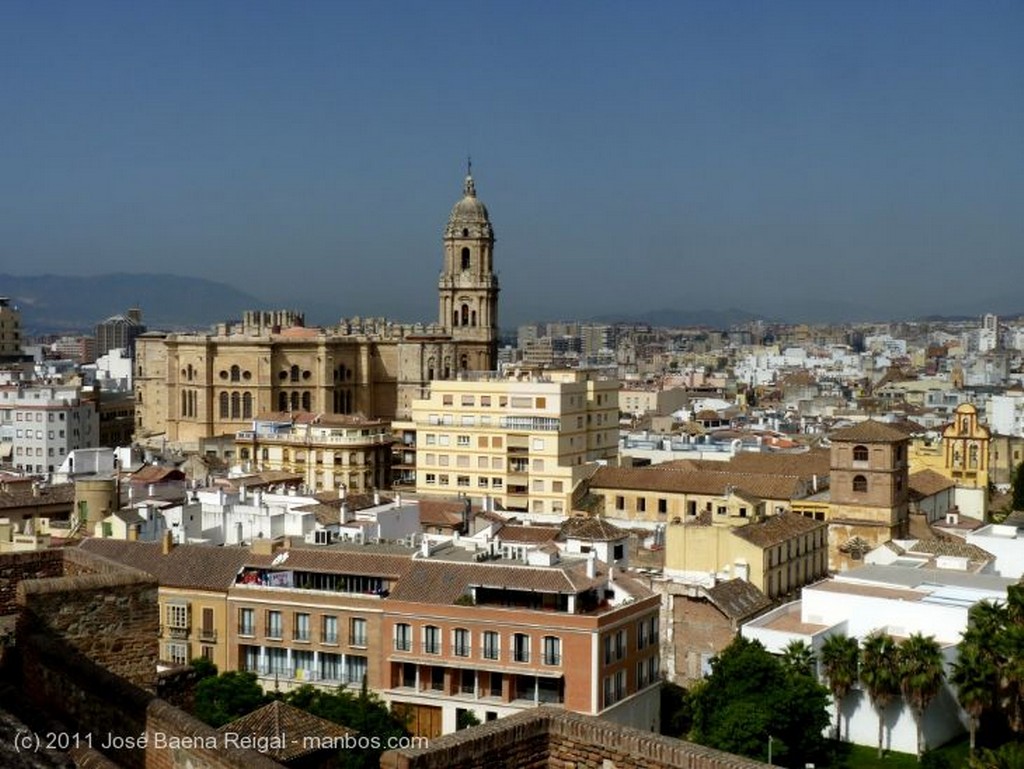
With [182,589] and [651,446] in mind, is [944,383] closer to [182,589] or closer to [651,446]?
[651,446]

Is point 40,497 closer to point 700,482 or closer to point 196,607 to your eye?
point 196,607

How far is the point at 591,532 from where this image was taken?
3722 centimetres

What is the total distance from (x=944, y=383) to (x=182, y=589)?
115 metres

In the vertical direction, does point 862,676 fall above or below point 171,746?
below

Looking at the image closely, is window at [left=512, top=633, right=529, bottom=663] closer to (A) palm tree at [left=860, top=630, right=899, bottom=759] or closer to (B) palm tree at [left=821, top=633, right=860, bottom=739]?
(B) palm tree at [left=821, top=633, right=860, bottom=739]

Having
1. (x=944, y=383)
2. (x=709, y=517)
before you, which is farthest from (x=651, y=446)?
(x=944, y=383)

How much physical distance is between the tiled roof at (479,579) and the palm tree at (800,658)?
4333 millimetres

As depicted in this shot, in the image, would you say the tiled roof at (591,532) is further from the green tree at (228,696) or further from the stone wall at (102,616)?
the stone wall at (102,616)

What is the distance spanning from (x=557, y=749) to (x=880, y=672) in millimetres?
22629

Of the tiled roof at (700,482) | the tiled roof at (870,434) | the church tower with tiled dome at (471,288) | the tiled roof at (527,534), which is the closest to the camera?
the tiled roof at (527,534)

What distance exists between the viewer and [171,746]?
714 centimetres

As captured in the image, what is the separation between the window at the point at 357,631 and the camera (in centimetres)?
3005

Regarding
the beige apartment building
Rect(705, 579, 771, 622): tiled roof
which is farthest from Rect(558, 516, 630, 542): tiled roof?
the beige apartment building

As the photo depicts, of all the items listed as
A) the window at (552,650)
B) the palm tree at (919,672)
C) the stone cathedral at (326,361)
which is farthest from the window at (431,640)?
the stone cathedral at (326,361)
